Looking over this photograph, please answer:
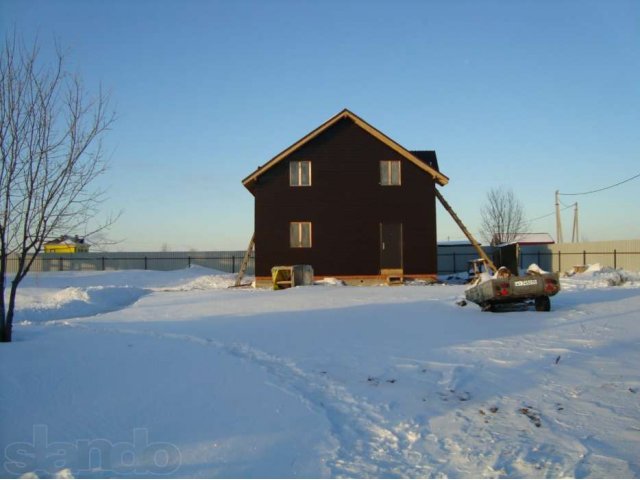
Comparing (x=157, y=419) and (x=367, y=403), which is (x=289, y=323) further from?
(x=157, y=419)

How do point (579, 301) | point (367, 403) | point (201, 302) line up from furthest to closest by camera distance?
point (201, 302) < point (579, 301) < point (367, 403)

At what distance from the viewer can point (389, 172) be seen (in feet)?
93.2

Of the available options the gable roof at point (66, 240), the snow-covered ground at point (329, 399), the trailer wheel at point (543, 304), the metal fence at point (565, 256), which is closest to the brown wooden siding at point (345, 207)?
the metal fence at point (565, 256)

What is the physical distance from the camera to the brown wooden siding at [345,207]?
28.1 m

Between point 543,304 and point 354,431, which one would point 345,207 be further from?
point 354,431

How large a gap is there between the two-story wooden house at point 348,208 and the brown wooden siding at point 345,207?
0.16 ft

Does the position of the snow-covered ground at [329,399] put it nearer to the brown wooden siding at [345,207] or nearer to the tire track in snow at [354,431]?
the tire track in snow at [354,431]

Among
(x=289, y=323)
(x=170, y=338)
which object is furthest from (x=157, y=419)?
(x=289, y=323)

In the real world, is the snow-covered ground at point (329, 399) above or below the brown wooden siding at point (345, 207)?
below

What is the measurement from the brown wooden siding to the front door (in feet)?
0.83

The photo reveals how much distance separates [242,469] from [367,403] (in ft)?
7.76

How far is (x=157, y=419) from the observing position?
20.2 feet

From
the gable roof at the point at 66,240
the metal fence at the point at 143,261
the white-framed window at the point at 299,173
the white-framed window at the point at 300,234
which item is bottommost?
the metal fence at the point at 143,261

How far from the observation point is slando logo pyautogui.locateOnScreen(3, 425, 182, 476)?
16.6ft
